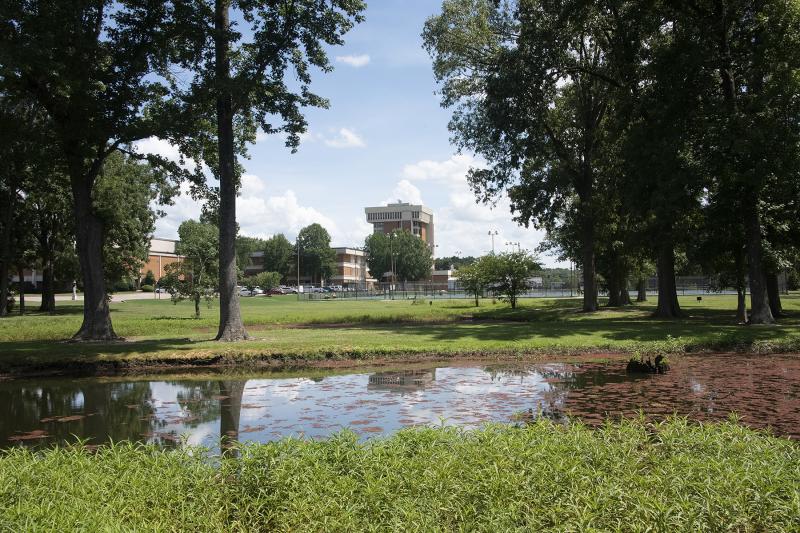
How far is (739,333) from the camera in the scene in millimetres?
22828

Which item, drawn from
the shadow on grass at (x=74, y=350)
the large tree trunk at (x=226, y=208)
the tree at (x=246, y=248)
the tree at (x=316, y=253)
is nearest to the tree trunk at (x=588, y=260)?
the large tree trunk at (x=226, y=208)

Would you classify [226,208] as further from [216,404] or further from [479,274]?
[479,274]

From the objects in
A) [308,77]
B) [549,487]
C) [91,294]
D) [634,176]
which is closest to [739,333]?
[634,176]

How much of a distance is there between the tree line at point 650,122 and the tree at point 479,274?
7.20m

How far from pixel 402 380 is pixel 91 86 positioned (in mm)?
15507

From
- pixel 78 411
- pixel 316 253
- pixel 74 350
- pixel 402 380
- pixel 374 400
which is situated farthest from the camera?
pixel 316 253

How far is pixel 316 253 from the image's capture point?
136875mm

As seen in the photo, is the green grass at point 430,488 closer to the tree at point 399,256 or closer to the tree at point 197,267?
the tree at point 197,267

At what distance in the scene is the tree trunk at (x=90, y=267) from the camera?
23.3 metres

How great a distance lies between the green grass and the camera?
5156 millimetres

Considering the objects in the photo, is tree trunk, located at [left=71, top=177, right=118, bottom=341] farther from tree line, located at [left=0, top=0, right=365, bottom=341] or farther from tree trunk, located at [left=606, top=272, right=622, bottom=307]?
tree trunk, located at [left=606, top=272, right=622, bottom=307]

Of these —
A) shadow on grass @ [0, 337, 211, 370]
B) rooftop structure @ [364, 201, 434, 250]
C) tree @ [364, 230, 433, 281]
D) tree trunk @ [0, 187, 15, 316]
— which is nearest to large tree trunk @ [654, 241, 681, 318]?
shadow on grass @ [0, 337, 211, 370]

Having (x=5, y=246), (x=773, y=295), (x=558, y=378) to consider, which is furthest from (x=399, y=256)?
(x=558, y=378)

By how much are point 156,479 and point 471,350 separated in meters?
15.3
